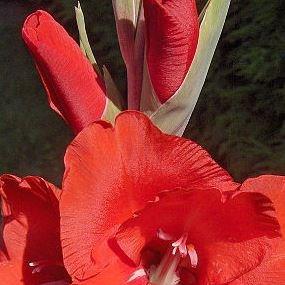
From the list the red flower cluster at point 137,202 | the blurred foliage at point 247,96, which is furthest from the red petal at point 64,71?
the blurred foliage at point 247,96

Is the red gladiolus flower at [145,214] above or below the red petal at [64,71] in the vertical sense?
below

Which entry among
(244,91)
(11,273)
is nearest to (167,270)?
(11,273)

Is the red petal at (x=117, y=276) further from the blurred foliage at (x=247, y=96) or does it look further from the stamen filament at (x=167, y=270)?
the blurred foliage at (x=247, y=96)

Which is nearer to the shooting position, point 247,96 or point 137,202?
point 137,202

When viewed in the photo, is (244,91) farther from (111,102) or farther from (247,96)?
(111,102)

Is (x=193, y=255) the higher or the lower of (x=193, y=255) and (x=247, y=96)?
the higher

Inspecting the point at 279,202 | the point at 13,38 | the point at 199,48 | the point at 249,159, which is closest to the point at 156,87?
the point at 199,48

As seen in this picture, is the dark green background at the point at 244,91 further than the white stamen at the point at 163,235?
Yes

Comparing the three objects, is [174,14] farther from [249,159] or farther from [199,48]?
[249,159]
